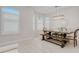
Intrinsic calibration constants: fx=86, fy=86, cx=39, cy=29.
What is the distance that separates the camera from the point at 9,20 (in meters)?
1.55

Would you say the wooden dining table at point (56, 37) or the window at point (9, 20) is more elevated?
the window at point (9, 20)

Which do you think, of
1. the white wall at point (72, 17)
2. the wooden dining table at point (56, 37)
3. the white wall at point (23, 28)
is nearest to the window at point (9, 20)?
the white wall at point (23, 28)

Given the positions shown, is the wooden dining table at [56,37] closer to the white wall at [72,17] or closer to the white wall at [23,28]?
the white wall at [72,17]

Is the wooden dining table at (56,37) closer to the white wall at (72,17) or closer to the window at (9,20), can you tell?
the white wall at (72,17)

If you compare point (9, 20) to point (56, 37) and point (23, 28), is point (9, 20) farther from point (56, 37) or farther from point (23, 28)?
point (56, 37)

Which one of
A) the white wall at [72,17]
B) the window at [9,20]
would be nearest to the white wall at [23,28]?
the window at [9,20]

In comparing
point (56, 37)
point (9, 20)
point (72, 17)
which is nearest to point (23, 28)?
point (9, 20)

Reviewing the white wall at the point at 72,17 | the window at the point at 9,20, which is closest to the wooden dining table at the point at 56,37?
the white wall at the point at 72,17

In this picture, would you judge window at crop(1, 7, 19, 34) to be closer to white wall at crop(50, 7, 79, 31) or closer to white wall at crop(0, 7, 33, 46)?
white wall at crop(0, 7, 33, 46)

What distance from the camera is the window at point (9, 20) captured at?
1.53 metres

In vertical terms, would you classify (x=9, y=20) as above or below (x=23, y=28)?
above

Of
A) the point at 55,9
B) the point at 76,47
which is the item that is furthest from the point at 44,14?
the point at 76,47

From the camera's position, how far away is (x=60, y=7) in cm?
155
